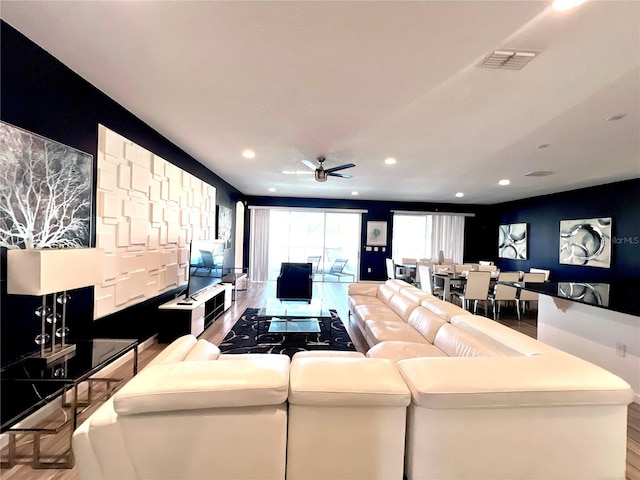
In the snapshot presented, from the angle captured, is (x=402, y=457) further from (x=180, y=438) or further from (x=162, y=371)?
(x=162, y=371)

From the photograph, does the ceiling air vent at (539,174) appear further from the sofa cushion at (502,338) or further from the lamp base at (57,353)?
the lamp base at (57,353)

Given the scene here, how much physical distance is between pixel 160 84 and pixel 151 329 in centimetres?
276

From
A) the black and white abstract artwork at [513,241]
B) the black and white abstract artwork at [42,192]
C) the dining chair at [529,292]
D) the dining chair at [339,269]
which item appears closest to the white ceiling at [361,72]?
the black and white abstract artwork at [42,192]

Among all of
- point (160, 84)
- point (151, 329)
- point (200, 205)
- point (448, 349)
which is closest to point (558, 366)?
point (448, 349)

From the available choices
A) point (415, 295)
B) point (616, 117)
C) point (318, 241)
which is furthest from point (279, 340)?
point (318, 241)

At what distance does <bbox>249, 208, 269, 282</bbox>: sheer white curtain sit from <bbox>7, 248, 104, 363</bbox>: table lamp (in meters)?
6.61

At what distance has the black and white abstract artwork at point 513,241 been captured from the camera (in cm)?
785

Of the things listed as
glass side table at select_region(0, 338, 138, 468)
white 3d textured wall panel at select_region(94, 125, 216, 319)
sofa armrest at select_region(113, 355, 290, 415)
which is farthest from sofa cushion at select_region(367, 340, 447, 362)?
white 3d textured wall panel at select_region(94, 125, 216, 319)

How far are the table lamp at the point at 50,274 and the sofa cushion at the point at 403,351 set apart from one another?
2.11m

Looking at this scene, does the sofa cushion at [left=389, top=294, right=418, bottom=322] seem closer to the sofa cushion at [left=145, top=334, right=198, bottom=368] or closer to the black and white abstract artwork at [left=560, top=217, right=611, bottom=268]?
the sofa cushion at [left=145, top=334, right=198, bottom=368]

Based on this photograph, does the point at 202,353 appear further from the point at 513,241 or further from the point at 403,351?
the point at 513,241

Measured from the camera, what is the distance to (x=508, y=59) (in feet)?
6.28

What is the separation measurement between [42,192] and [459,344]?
307cm

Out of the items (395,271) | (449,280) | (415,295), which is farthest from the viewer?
(395,271)
